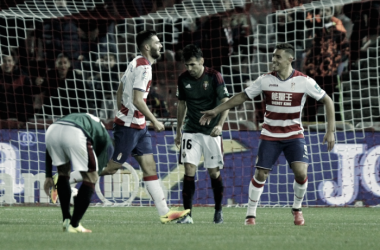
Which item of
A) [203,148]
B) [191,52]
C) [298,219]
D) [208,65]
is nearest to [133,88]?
[191,52]

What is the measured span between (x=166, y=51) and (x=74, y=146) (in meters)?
8.09

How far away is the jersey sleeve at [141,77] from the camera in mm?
7257

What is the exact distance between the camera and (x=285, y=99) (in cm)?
748

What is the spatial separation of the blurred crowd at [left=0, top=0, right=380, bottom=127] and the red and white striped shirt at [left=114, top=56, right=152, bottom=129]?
563 cm

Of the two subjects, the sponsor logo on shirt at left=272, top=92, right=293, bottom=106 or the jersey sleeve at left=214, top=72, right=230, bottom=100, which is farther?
the jersey sleeve at left=214, top=72, right=230, bottom=100

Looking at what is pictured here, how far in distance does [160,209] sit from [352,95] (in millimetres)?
6647

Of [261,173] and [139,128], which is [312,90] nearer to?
[261,173]

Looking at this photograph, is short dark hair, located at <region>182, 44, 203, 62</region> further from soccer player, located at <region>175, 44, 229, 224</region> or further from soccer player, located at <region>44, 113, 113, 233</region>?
soccer player, located at <region>44, 113, 113, 233</region>

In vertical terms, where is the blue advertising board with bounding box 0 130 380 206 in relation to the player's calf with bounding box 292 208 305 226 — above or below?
above

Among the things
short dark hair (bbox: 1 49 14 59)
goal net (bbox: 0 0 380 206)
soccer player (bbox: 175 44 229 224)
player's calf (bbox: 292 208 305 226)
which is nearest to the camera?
player's calf (bbox: 292 208 305 226)

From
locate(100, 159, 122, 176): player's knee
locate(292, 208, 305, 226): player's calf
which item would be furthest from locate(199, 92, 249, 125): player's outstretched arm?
locate(292, 208, 305, 226): player's calf

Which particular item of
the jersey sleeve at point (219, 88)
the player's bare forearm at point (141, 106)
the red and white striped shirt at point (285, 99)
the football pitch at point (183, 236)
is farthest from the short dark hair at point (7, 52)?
the red and white striped shirt at point (285, 99)

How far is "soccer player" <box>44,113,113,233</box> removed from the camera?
236 inches

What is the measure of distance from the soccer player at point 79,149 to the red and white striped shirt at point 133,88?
120cm
